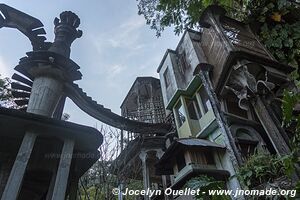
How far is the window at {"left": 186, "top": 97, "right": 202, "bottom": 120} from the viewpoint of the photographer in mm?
11523

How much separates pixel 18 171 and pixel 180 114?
33.0 ft

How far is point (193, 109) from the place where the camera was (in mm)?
11914

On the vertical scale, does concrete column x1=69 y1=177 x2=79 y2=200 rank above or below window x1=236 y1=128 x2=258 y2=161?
below

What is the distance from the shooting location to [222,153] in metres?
8.73

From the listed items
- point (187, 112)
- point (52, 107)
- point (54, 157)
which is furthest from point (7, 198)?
point (187, 112)

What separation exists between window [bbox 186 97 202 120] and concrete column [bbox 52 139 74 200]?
8604mm

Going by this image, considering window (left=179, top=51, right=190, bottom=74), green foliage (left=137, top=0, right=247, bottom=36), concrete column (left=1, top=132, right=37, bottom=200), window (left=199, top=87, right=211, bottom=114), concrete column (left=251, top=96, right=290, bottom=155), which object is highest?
green foliage (left=137, top=0, right=247, bottom=36)

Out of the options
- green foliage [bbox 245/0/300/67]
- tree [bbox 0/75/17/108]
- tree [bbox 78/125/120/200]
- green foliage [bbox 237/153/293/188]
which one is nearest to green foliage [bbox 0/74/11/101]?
tree [bbox 0/75/17/108]

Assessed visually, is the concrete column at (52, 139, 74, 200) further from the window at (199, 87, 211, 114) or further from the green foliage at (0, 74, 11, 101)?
the green foliage at (0, 74, 11, 101)

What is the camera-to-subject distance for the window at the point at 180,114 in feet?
39.2

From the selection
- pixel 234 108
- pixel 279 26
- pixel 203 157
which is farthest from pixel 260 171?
pixel 279 26

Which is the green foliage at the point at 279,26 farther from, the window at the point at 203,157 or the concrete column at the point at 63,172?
the concrete column at the point at 63,172

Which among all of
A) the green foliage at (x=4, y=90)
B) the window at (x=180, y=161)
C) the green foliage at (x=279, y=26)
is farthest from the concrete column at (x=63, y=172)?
the green foliage at (x=4, y=90)

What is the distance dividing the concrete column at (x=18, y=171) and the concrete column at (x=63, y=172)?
44cm
